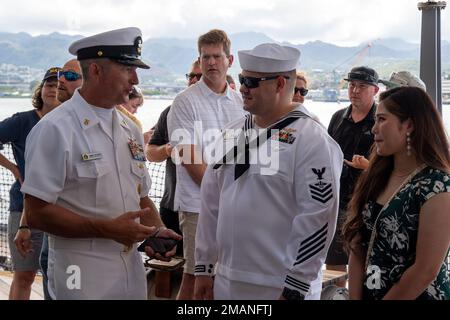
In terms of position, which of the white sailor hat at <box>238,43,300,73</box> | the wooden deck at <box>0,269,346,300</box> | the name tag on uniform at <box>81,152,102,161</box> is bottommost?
the wooden deck at <box>0,269,346,300</box>

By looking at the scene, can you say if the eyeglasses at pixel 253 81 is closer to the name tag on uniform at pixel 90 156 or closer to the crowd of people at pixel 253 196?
the crowd of people at pixel 253 196

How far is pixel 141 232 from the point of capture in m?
2.12

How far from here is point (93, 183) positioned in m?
2.14

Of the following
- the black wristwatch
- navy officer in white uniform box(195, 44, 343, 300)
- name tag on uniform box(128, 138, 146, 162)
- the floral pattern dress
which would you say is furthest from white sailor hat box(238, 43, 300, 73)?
the black wristwatch

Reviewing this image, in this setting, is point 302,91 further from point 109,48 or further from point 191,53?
point 109,48

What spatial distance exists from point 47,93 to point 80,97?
52.5 inches

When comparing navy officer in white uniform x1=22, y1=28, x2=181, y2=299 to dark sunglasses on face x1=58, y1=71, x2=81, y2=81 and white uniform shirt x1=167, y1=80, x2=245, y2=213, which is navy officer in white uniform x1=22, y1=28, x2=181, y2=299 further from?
white uniform shirt x1=167, y1=80, x2=245, y2=213

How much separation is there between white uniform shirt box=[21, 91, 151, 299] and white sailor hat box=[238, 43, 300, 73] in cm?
57

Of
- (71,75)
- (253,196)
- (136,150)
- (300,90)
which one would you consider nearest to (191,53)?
(300,90)

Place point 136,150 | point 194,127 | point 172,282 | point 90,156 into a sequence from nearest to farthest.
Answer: point 90,156, point 136,150, point 194,127, point 172,282

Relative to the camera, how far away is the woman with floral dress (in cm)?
209

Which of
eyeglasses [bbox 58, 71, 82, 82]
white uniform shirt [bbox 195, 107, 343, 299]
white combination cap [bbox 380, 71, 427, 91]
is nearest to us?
white uniform shirt [bbox 195, 107, 343, 299]

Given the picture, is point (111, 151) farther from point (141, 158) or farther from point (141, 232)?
point (141, 232)

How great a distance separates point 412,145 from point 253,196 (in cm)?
60
